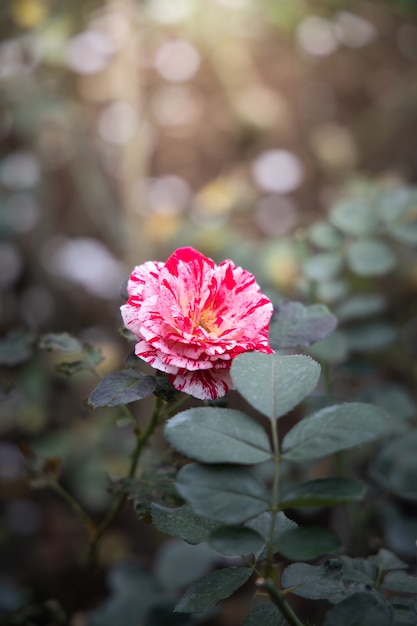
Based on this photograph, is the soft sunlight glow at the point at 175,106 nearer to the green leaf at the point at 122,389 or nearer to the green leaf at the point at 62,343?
the green leaf at the point at 62,343

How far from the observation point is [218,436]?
0.46 metres

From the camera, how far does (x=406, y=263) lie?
63.4 inches

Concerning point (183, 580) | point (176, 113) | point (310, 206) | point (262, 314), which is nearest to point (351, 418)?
point (262, 314)

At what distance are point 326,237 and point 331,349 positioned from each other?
20 centimetres

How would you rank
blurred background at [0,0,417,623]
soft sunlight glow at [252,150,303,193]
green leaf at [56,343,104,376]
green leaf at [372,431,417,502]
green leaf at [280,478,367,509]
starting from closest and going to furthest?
green leaf at [280,478,367,509] → green leaf at [56,343,104,376] → green leaf at [372,431,417,502] → blurred background at [0,0,417,623] → soft sunlight glow at [252,150,303,193]

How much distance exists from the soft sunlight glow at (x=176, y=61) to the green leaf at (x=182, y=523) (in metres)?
2.33

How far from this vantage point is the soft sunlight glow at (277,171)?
7.45 ft

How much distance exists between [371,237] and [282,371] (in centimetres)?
55

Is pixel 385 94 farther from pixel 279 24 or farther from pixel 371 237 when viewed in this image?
pixel 371 237

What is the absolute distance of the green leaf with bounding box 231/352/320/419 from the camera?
1.54 feet

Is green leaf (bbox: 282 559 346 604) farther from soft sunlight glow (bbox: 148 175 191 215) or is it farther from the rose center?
soft sunlight glow (bbox: 148 175 191 215)

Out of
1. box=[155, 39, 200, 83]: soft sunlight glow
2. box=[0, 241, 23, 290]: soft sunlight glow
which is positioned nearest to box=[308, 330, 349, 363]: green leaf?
box=[0, 241, 23, 290]: soft sunlight glow

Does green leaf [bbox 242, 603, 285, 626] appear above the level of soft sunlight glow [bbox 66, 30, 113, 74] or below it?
below

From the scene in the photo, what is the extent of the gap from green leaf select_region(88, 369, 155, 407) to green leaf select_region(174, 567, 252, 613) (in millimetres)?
172
